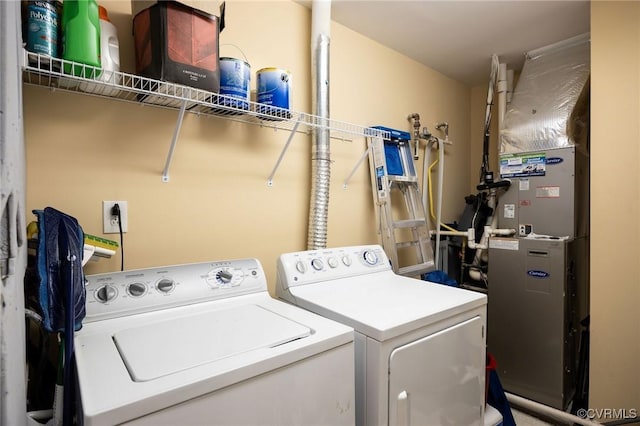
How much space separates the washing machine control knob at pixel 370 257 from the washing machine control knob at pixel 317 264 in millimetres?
294

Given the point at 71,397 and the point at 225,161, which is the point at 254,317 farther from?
the point at 225,161

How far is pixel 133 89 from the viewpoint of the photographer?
1157mm

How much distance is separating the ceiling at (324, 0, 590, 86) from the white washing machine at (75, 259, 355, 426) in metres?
1.82

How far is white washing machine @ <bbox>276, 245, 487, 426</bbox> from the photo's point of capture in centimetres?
111

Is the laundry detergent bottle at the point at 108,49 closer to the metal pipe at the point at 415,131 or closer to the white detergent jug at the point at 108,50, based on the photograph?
the white detergent jug at the point at 108,50

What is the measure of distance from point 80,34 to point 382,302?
4.53 feet

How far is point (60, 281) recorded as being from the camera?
0.86m

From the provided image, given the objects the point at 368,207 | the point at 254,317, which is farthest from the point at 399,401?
the point at 368,207

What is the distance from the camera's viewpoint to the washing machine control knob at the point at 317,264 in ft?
5.25

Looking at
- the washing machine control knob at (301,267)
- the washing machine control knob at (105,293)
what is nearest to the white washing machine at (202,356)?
the washing machine control knob at (105,293)

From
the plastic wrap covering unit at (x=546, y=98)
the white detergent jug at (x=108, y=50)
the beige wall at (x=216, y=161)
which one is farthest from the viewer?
the plastic wrap covering unit at (x=546, y=98)

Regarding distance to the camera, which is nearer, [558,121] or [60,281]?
[60,281]

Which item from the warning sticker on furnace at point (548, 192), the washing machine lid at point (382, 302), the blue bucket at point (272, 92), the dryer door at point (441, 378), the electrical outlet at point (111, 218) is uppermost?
the blue bucket at point (272, 92)

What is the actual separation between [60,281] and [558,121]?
287 centimetres
